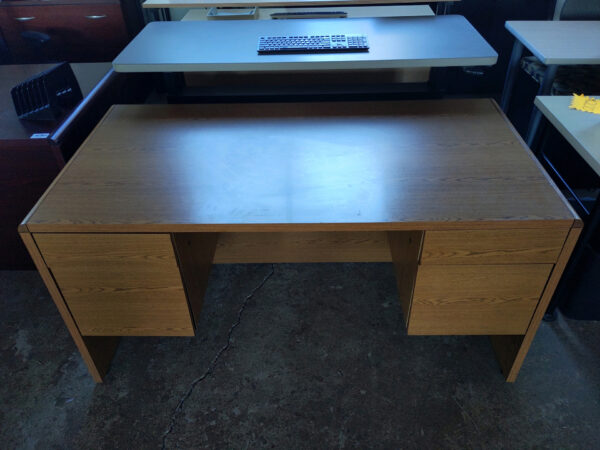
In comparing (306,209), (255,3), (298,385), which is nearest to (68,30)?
(255,3)

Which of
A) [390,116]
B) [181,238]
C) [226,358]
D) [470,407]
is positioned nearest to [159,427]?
[226,358]

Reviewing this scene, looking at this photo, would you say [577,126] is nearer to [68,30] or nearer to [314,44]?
[314,44]

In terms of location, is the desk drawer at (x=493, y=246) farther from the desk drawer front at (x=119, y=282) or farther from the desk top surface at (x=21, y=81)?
the desk top surface at (x=21, y=81)

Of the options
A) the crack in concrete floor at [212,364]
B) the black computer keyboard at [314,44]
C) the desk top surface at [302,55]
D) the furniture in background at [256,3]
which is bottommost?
the crack in concrete floor at [212,364]

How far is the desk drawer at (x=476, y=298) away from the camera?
4.13 ft

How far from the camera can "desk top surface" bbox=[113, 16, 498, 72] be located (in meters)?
1.57

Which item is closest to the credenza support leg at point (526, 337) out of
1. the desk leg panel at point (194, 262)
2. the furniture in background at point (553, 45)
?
the furniture in background at point (553, 45)

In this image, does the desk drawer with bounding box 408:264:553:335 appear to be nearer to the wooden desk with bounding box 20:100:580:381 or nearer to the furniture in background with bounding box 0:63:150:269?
the wooden desk with bounding box 20:100:580:381

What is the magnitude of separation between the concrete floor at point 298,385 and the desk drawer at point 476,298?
274mm

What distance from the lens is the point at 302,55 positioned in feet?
5.35

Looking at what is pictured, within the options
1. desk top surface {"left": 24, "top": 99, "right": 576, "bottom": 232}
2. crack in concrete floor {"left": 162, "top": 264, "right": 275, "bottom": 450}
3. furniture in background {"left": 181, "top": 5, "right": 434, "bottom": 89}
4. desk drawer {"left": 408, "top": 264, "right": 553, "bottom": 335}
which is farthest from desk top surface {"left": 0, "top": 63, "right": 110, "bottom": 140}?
desk drawer {"left": 408, "top": 264, "right": 553, "bottom": 335}

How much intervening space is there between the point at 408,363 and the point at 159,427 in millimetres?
870

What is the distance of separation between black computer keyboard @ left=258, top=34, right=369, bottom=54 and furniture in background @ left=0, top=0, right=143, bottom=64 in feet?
4.82

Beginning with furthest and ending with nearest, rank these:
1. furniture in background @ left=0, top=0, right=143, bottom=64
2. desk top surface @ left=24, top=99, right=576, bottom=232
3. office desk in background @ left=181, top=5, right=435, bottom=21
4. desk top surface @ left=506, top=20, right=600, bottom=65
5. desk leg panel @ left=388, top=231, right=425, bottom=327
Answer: furniture in background @ left=0, top=0, right=143, bottom=64, office desk in background @ left=181, top=5, right=435, bottom=21, desk top surface @ left=506, top=20, right=600, bottom=65, desk leg panel @ left=388, top=231, right=425, bottom=327, desk top surface @ left=24, top=99, right=576, bottom=232
